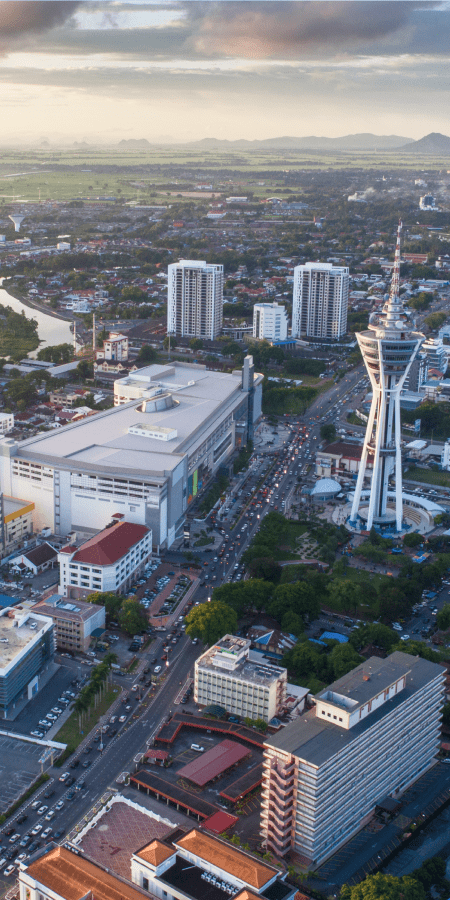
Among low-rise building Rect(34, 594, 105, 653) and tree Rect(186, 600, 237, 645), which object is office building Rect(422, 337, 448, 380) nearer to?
tree Rect(186, 600, 237, 645)

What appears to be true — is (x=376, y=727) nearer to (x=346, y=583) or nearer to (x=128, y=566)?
(x=346, y=583)

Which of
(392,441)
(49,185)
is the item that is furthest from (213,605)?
(49,185)

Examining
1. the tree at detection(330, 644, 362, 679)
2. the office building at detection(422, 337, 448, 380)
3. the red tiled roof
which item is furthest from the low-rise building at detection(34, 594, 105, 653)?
the office building at detection(422, 337, 448, 380)

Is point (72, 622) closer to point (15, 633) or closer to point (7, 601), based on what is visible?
point (15, 633)

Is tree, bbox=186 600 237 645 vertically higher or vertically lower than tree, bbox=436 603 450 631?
higher

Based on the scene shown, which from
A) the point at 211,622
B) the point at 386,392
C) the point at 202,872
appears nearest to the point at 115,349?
the point at 386,392

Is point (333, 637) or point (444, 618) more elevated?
point (444, 618)
